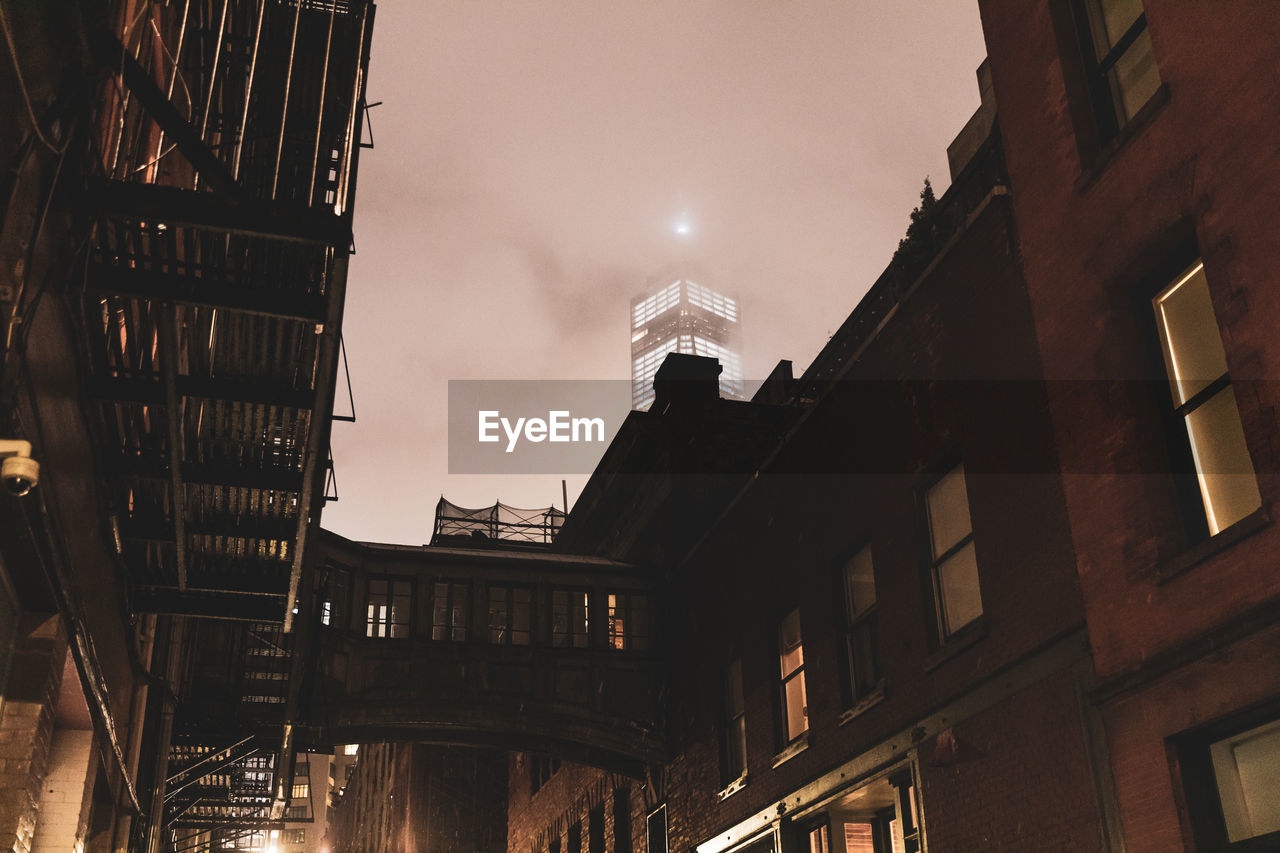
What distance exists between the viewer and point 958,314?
13.2 m

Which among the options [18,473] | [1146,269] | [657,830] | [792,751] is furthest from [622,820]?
[18,473]

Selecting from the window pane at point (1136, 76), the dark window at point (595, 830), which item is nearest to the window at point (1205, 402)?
the window pane at point (1136, 76)

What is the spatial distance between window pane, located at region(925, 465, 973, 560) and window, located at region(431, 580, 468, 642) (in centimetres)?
1069

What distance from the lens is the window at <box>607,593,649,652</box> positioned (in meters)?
22.5

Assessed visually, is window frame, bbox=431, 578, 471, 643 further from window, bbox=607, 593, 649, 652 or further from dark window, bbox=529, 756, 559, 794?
dark window, bbox=529, 756, 559, 794

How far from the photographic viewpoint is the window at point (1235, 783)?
27.4 feet

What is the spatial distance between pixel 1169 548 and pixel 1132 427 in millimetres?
1058

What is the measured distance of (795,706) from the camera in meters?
16.9

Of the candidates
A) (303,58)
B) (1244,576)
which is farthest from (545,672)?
(1244,576)

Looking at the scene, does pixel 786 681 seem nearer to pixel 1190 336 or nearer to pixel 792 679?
pixel 792 679

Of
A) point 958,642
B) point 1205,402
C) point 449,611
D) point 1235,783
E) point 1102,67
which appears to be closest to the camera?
point 1235,783

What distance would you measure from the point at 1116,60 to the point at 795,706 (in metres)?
9.39

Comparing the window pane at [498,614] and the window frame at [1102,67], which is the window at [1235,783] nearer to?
the window frame at [1102,67]

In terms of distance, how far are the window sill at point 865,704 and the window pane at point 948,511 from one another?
5.60 feet
